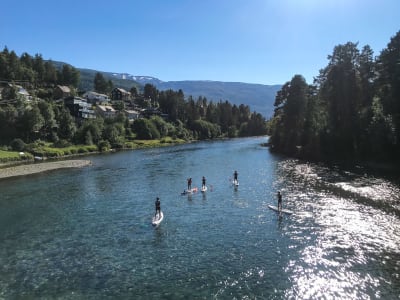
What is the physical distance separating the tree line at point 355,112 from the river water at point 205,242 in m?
20.0

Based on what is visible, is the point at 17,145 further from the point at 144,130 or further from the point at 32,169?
the point at 144,130

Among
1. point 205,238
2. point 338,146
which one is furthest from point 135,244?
point 338,146

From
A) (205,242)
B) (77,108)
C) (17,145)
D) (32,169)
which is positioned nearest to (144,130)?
(77,108)

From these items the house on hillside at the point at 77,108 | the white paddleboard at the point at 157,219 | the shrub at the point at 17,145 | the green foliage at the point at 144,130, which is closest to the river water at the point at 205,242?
the white paddleboard at the point at 157,219

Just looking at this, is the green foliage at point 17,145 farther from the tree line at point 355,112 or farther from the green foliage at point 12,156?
the tree line at point 355,112

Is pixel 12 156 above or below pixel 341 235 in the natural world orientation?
below

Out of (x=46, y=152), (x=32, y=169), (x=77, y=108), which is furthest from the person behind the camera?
(x=77, y=108)

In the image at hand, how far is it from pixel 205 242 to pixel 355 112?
2976 inches

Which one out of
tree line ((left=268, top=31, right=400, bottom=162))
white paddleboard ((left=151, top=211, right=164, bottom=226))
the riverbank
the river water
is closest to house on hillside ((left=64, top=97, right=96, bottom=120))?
the riverbank

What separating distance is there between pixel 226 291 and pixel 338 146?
79711mm

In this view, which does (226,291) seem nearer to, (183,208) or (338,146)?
(183,208)

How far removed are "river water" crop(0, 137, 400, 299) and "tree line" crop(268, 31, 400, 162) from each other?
786 inches

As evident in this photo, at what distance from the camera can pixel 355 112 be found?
95562 mm

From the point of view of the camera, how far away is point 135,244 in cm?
3522
